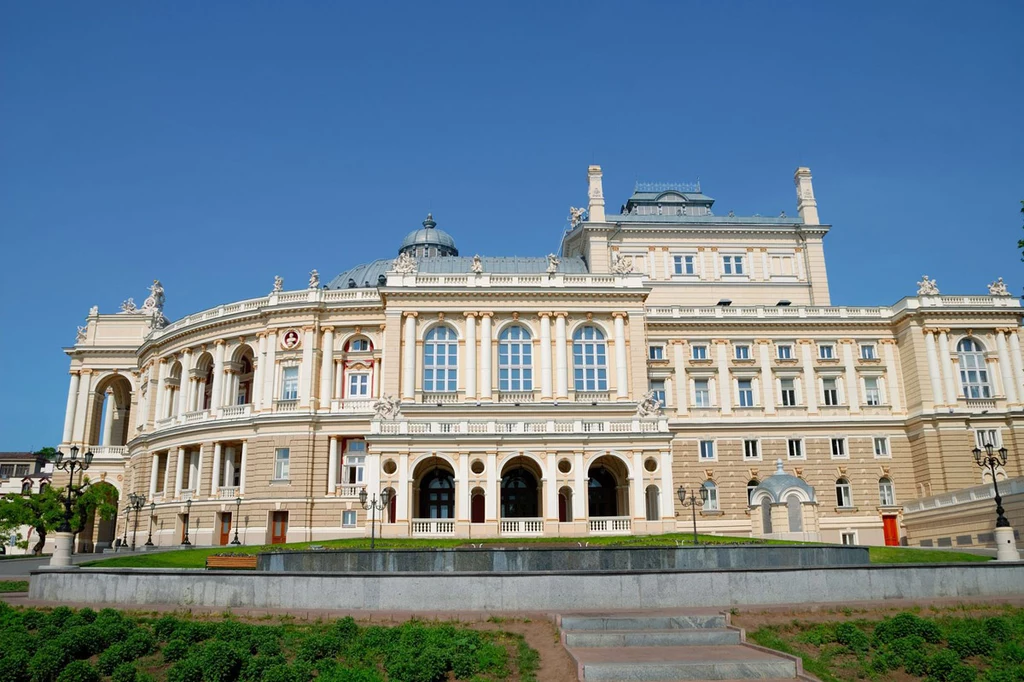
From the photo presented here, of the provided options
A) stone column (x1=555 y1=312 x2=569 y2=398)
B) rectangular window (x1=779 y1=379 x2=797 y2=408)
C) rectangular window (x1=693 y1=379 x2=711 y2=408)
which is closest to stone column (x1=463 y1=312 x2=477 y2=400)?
stone column (x1=555 y1=312 x2=569 y2=398)

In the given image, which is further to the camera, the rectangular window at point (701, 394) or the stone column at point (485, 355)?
the rectangular window at point (701, 394)

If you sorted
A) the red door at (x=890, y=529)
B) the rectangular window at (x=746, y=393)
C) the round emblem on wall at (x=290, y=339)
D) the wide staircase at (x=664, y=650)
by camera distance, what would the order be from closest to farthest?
the wide staircase at (x=664, y=650) < the red door at (x=890, y=529) < the round emblem on wall at (x=290, y=339) < the rectangular window at (x=746, y=393)

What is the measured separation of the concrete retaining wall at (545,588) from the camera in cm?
2288

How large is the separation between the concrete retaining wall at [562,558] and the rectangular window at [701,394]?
138ft

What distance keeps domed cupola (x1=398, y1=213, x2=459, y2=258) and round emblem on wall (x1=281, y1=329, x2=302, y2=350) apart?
2144cm

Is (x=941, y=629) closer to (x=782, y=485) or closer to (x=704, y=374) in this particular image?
(x=782, y=485)

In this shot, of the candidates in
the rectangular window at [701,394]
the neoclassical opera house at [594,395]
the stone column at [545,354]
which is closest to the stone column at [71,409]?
the neoclassical opera house at [594,395]

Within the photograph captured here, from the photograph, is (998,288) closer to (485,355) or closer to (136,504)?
(485,355)

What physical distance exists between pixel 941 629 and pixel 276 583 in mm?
17770

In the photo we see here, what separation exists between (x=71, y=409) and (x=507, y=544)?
2244 inches

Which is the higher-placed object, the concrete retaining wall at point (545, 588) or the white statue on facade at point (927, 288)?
the white statue on facade at point (927, 288)

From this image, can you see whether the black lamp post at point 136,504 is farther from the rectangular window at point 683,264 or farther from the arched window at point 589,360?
the rectangular window at point 683,264

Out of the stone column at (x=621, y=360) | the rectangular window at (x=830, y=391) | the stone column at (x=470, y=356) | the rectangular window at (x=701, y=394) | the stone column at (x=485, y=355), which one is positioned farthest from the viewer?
the rectangular window at (x=830, y=391)

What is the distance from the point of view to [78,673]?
18.1 meters
